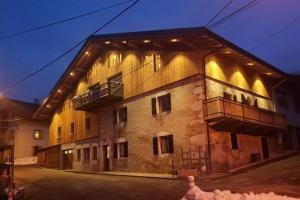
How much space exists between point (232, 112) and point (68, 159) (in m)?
22.1

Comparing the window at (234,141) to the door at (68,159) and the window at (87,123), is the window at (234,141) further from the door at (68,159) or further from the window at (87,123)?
the door at (68,159)

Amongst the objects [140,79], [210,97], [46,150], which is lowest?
[46,150]

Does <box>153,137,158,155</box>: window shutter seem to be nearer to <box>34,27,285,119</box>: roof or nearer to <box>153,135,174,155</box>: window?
<box>153,135,174,155</box>: window

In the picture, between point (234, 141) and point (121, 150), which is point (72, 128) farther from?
point (234, 141)

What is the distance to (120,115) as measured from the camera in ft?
97.6

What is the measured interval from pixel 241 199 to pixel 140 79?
19.4m

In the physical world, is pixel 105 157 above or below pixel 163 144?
below

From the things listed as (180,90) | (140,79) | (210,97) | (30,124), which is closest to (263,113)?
(210,97)

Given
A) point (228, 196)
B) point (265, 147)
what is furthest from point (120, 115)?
point (228, 196)

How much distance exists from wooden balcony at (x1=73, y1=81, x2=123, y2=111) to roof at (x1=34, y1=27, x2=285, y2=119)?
362 cm

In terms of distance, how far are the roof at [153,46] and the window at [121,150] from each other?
8.45 m

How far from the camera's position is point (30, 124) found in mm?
50406

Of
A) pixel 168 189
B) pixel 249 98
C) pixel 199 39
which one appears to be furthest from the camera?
pixel 249 98

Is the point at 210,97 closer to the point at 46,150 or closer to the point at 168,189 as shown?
the point at 168,189
